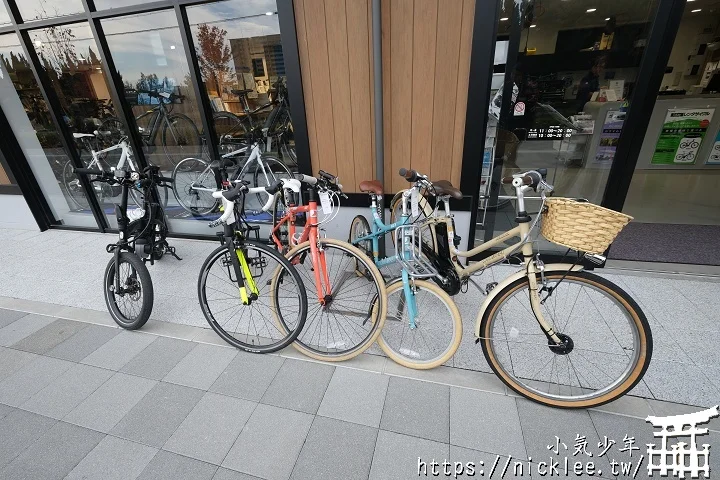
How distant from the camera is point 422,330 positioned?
92.7 inches

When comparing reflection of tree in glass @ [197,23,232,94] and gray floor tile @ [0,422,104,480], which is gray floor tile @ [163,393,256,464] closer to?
gray floor tile @ [0,422,104,480]

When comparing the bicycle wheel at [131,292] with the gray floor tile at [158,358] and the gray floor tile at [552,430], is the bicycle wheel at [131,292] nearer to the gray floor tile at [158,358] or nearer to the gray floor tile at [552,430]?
the gray floor tile at [158,358]

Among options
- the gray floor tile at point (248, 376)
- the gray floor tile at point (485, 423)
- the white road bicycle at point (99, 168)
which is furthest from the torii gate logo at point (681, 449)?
the white road bicycle at point (99, 168)

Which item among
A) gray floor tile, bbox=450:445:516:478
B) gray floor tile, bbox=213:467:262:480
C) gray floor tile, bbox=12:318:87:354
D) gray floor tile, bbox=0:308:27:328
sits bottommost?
gray floor tile, bbox=0:308:27:328

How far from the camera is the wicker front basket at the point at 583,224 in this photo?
4.55 feet

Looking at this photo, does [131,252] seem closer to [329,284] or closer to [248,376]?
[248,376]

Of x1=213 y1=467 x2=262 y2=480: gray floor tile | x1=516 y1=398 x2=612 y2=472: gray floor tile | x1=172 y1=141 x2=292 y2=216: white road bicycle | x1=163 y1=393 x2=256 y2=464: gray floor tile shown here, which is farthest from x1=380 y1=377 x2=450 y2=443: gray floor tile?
x1=172 y1=141 x2=292 y2=216: white road bicycle

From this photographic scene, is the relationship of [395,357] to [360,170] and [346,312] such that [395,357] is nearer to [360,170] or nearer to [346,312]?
[346,312]

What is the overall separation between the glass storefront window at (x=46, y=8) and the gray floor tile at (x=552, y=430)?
18.4 ft

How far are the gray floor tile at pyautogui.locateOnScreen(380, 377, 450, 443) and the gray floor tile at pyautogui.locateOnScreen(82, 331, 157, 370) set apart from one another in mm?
1924

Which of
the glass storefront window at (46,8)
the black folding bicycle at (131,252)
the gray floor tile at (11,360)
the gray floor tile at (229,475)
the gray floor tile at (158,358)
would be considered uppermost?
the glass storefront window at (46,8)

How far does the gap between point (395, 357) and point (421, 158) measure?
6.14 feet

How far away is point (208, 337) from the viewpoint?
2.46 m

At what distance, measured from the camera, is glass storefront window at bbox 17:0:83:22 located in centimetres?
347
